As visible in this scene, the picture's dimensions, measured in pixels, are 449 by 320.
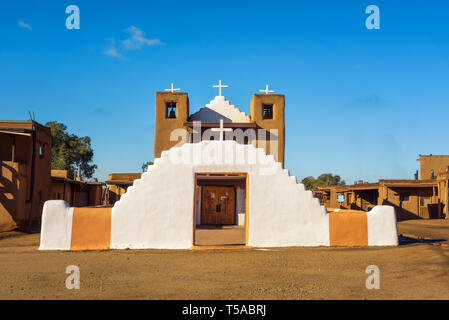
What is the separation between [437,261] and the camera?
8586 mm

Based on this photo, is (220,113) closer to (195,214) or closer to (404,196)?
(195,214)

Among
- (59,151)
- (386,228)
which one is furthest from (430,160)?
(59,151)

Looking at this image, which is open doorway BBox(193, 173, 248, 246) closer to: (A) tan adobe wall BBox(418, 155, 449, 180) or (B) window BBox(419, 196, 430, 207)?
(B) window BBox(419, 196, 430, 207)

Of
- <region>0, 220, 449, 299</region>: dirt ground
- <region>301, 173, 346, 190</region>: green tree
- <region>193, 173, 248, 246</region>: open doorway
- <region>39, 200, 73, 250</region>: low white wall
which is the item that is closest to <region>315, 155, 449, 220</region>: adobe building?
<region>193, 173, 248, 246</region>: open doorway

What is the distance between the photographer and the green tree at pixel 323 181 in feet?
214

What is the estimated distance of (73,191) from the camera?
91.2 ft

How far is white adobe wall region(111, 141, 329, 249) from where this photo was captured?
10.8m

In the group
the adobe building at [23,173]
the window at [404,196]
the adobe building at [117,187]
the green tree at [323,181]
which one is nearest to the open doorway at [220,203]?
the adobe building at [23,173]

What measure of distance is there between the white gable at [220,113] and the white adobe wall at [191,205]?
410 inches

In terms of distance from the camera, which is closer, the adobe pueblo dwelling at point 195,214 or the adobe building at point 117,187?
the adobe pueblo dwelling at point 195,214

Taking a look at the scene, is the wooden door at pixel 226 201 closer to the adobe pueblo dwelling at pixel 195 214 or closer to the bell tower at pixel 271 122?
the bell tower at pixel 271 122

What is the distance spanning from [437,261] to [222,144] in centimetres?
654

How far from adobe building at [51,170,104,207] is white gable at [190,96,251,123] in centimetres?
992
